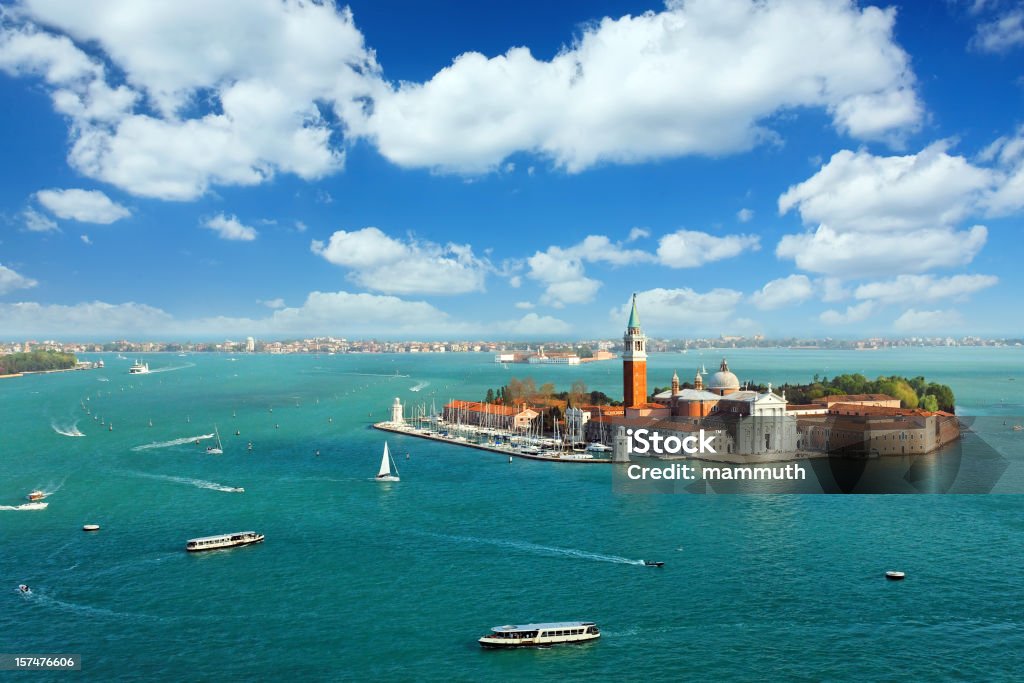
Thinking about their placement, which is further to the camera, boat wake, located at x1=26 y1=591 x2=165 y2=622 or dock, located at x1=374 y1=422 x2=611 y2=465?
dock, located at x1=374 y1=422 x2=611 y2=465

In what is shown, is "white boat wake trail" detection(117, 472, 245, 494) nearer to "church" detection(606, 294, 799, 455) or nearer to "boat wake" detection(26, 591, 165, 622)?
"boat wake" detection(26, 591, 165, 622)

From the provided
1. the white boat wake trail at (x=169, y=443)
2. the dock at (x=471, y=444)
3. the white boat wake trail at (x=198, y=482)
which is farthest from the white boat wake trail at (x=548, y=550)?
the white boat wake trail at (x=169, y=443)

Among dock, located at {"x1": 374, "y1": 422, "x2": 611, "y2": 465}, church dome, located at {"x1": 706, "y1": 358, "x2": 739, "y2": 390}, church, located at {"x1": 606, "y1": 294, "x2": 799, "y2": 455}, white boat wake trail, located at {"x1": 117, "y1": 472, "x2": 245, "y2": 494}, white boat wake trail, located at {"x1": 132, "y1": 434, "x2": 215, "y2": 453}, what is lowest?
white boat wake trail, located at {"x1": 117, "y1": 472, "x2": 245, "y2": 494}

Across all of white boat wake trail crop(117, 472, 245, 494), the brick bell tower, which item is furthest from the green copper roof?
white boat wake trail crop(117, 472, 245, 494)

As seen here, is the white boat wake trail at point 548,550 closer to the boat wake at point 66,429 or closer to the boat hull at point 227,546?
the boat hull at point 227,546

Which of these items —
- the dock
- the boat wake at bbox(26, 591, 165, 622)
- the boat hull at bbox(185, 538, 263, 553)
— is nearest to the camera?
the boat wake at bbox(26, 591, 165, 622)

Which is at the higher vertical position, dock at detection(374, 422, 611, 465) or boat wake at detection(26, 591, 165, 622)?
dock at detection(374, 422, 611, 465)

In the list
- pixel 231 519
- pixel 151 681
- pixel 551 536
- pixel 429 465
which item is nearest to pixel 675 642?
pixel 551 536

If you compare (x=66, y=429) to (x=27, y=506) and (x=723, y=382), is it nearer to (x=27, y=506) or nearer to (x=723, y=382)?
(x=27, y=506)
